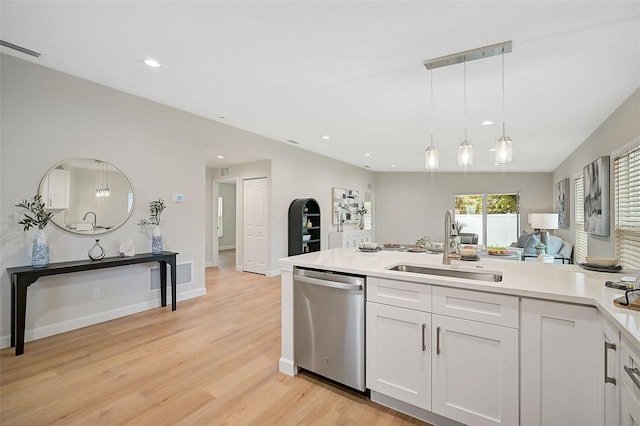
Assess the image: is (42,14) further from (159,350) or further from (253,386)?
(253,386)

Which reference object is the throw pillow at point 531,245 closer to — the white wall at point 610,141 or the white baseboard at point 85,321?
the white wall at point 610,141

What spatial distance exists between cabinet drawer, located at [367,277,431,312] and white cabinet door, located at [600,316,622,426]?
2.46 feet

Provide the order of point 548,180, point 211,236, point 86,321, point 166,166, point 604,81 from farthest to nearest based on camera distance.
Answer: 1. point 548,180
2. point 211,236
3. point 166,166
4. point 86,321
5. point 604,81

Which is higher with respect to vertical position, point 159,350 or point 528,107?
point 528,107

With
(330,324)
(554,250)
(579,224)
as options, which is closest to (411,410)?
(330,324)

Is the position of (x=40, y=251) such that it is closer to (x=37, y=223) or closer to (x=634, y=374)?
(x=37, y=223)

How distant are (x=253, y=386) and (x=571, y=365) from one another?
191 cm

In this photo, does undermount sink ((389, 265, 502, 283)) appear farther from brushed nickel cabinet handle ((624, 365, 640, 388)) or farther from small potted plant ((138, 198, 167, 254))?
small potted plant ((138, 198, 167, 254))

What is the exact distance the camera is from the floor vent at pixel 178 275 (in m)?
3.79

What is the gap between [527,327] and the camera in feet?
4.87

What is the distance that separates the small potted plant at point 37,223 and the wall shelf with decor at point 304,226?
3695 mm

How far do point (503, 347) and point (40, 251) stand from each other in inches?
148

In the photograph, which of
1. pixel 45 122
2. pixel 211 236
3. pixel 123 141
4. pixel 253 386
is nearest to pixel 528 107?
pixel 253 386

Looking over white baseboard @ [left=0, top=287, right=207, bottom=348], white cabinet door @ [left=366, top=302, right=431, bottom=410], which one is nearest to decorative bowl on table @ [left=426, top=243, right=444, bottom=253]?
white cabinet door @ [left=366, top=302, right=431, bottom=410]
